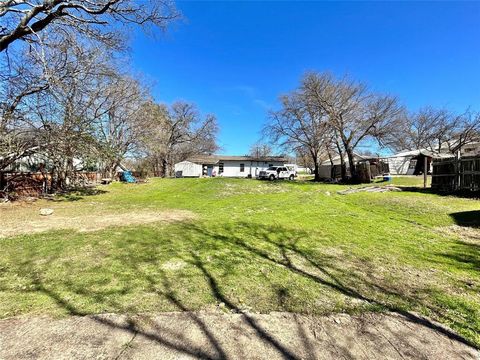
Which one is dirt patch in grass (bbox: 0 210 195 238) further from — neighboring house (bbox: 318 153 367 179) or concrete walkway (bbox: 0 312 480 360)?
neighboring house (bbox: 318 153 367 179)

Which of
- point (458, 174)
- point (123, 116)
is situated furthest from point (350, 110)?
point (123, 116)

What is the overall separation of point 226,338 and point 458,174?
13992 millimetres

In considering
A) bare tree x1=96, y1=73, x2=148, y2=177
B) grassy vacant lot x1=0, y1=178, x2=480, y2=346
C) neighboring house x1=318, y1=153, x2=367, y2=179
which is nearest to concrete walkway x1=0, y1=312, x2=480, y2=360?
grassy vacant lot x1=0, y1=178, x2=480, y2=346

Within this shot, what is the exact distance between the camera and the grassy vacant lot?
2662mm

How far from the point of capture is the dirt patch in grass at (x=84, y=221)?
582 centimetres

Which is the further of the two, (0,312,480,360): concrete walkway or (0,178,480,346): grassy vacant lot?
(0,178,480,346): grassy vacant lot

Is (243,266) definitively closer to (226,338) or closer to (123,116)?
(226,338)

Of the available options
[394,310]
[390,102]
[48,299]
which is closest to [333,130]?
[390,102]

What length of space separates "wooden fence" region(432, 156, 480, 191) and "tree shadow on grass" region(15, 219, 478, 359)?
10.3m

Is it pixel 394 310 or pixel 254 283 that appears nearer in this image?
pixel 394 310

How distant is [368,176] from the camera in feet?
66.0

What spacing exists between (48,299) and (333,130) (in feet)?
70.7

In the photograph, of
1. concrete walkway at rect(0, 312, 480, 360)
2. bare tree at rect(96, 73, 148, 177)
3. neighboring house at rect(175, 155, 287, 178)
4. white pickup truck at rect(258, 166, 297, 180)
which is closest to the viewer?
concrete walkway at rect(0, 312, 480, 360)

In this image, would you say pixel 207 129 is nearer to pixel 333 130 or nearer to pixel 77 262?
pixel 333 130
